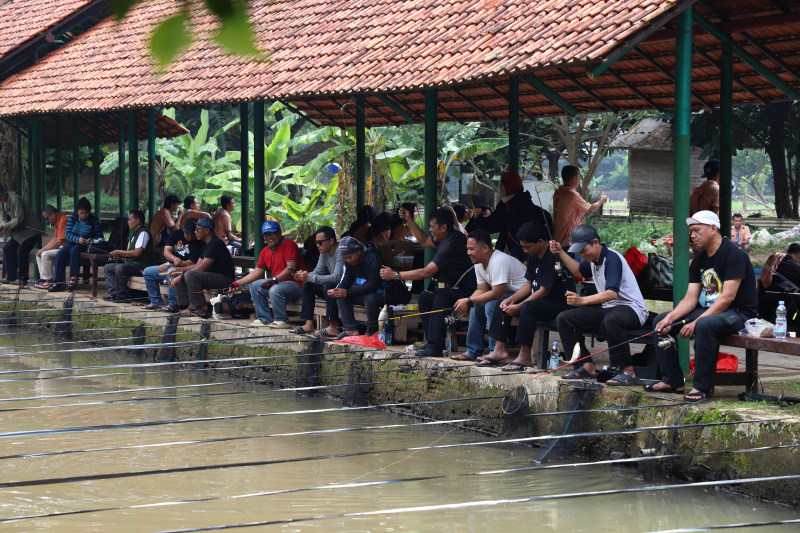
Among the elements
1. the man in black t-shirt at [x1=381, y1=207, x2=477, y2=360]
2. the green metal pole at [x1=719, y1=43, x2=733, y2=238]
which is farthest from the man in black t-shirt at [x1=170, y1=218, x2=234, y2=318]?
the green metal pole at [x1=719, y1=43, x2=733, y2=238]

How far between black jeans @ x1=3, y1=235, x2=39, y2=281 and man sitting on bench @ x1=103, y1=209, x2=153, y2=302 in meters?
2.70

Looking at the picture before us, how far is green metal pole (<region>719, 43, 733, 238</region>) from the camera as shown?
31.8 feet

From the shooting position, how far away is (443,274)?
30.8 ft

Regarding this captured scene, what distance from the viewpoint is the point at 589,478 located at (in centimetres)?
714

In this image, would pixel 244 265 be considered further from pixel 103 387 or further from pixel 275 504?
pixel 275 504

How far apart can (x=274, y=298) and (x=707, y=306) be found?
539cm

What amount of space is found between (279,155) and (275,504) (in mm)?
14076

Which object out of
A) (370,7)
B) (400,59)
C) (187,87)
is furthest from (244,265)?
(400,59)

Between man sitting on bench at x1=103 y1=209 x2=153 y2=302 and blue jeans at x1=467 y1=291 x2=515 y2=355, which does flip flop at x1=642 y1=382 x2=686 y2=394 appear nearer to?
blue jeans at x1=467 y1=291 x2=515 y2=355

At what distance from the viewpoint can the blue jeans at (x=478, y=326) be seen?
866 cm

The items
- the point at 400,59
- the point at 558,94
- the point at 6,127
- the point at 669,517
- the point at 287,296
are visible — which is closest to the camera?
the point at 669,517

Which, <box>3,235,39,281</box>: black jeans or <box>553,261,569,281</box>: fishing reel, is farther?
<box>3,235,39,281</box>: black jeans

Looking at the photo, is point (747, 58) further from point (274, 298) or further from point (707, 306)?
point (274, 298)

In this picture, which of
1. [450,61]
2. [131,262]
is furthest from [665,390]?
[131,262]
